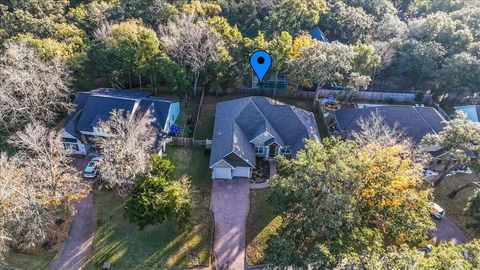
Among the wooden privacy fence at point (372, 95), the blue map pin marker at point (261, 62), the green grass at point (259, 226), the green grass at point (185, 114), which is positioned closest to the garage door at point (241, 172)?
the green grass at point (259, 226)

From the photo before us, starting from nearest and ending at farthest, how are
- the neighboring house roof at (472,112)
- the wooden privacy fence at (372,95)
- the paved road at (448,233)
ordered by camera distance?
the paved road at (448,233) → the neighboring house roof at (472,112) → the wooden privacy fence at (372,95)

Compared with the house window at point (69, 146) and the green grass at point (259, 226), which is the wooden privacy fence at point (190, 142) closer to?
the green grass at point (259, 226)

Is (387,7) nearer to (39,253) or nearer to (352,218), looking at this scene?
(352,218)

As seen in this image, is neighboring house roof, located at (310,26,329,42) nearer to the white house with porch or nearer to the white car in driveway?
the white house with porch

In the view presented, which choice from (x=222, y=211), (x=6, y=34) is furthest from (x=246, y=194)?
(x=6, y=34)

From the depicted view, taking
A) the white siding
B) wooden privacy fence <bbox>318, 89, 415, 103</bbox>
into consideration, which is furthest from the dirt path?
wooden privacy fence <bbox>318, 89, 415, 103</bbox>
